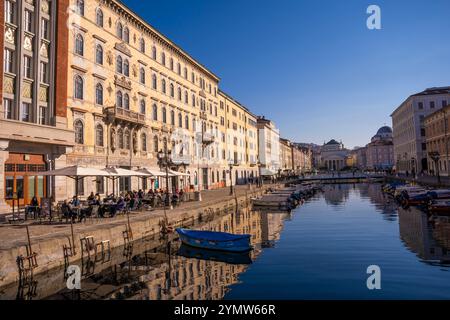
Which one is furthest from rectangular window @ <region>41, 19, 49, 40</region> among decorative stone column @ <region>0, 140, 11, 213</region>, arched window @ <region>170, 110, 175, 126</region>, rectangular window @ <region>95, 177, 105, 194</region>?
arched window @ <region>170, 110, 175, 126</region>

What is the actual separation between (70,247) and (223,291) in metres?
7.56

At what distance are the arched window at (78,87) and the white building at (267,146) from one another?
56.4 metres

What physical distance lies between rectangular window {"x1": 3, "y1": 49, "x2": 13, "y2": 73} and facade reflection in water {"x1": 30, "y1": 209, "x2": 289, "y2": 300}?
15.9 meters

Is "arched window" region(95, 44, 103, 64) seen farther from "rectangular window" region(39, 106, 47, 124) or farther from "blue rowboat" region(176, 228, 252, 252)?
"blue rowboat" region(176, 228, 252, 252)

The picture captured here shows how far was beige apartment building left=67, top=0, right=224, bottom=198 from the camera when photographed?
97.8 ft

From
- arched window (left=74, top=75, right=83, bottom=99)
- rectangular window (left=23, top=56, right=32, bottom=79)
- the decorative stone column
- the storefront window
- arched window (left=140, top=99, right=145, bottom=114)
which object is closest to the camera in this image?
the decorative stone column

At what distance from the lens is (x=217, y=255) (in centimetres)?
1884

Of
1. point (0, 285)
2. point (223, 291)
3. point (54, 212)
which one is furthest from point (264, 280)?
point (54, 212)

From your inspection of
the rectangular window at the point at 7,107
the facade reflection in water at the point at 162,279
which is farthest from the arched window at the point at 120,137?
the facade reflection in water at the point at 162,279

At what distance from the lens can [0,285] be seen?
1217 centimetres

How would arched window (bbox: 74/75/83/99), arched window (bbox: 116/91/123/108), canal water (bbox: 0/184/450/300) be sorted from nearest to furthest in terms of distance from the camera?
canal water (bbox: 0/184/450/300), arched window (bbox: 74/75/83/99), arched window (bbox: 116/91/123/108)

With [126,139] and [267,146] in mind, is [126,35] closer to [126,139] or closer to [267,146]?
[126,139]

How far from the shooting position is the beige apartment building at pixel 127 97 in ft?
97.8
